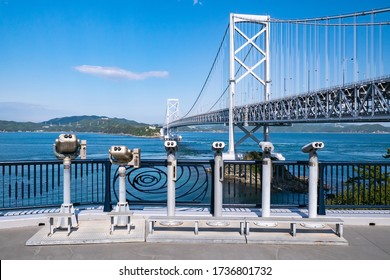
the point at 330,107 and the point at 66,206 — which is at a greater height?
the point at 330,107

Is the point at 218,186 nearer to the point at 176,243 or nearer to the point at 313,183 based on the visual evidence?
the point at 176,243

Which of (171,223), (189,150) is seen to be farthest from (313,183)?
(189,150)

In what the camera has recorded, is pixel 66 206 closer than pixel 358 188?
Yes

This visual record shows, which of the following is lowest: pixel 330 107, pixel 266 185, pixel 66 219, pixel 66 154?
pixel 66 219

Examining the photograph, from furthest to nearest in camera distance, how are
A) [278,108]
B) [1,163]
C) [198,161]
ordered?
[278,108], [198,161], [1,163]

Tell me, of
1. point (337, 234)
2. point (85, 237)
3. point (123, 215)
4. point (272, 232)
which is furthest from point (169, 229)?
point (337, 234)

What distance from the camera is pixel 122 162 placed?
16.0 ft

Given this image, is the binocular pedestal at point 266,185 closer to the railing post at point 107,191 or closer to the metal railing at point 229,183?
the metal railing at point 229,183

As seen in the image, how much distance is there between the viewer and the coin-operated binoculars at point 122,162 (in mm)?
4730

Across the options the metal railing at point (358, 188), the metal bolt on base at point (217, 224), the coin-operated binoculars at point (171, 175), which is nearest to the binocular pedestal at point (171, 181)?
the coin-operated binoculars at point (171, 175)

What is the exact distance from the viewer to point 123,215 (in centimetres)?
459

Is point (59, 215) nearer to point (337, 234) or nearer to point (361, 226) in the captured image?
point (337, 234)

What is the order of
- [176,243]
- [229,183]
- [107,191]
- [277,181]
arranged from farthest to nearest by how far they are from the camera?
[229,183] < [277,181] < [107,191] < [176,243]

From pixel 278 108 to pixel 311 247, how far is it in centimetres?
3362
